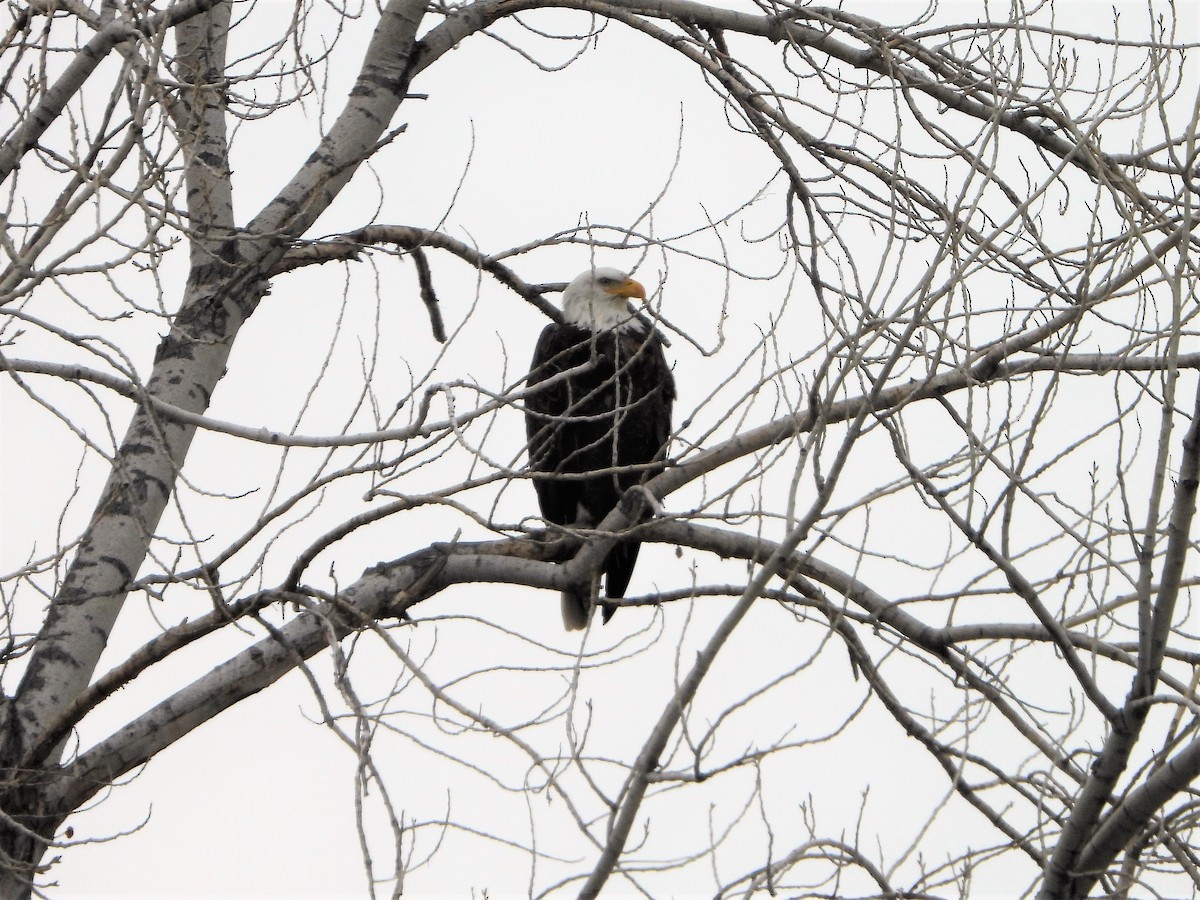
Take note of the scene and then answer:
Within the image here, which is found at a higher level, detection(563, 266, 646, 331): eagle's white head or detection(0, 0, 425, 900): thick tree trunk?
detection(563, 266, 646, 331): eagle's white head

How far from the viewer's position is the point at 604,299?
5.93m

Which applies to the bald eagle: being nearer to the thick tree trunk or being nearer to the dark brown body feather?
the dark brown body feather

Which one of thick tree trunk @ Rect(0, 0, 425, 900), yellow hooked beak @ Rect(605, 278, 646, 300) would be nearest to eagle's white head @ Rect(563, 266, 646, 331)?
yellow hooked beak @ Rect(605, 278, 646, 300)

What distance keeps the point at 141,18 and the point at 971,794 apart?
98.8 inches

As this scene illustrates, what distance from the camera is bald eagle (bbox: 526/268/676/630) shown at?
5.42 metres

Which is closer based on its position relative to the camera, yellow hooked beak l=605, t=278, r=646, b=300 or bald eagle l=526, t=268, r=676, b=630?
bald eagle l=526, t=268, r=676, b=630

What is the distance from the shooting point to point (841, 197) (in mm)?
4074

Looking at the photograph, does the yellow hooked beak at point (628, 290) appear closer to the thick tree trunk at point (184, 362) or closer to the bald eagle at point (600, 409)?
the bald eagle at point (600, 409)

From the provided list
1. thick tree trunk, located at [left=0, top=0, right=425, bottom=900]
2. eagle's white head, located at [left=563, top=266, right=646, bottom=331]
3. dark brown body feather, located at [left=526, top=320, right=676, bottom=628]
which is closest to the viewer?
thick tree trunk, located at [left=0, top=0, right=425, bottom=900]

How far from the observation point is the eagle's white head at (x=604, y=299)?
19.1 ft

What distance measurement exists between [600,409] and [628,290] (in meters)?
0.59

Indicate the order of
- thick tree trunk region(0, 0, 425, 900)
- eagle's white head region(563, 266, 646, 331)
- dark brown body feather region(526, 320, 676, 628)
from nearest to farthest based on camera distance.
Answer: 1. thick tree trunk region(0, 0, 425, 900)
2. dark brown body feather region(526, 320, 676, 628)
3. eagle's white head region(563, 266, 646, 331)

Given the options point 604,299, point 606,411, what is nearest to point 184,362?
point 606,411

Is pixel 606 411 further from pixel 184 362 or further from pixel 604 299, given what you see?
pixel 184 362
